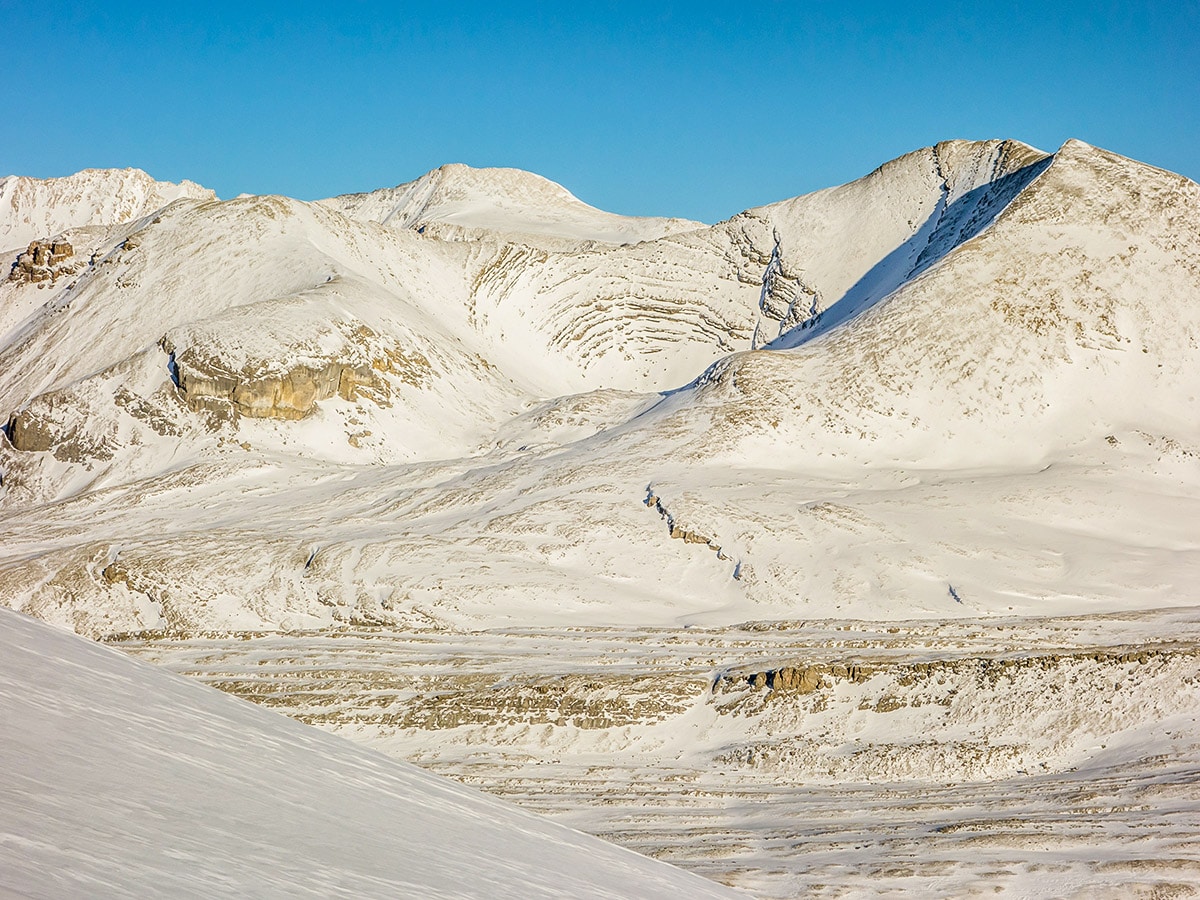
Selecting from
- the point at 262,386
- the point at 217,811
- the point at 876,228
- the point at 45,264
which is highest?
the point at 876,228

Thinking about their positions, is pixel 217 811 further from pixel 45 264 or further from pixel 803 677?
pixel 45 264

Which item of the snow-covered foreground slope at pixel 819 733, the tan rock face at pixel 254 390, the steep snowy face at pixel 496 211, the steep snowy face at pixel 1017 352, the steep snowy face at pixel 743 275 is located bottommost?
the snow-covered foreground slope at pixel 819 733

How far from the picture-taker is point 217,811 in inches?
199

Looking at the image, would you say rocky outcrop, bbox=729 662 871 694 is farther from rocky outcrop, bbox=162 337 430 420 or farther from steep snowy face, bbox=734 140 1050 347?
steep snowy face, bbox=734 140 1050 347

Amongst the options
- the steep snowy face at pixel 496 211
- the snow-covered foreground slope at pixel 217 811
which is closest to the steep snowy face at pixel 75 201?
the steep snowy face at pixel 496 211

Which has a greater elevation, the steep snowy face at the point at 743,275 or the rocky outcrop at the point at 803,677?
the steep snowy face at the point at 743,275

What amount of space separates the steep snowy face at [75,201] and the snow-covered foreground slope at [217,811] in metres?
114

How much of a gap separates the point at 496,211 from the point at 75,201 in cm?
4410

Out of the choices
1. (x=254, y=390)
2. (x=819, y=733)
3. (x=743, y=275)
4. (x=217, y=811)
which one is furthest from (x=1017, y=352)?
(x=217, y=811)

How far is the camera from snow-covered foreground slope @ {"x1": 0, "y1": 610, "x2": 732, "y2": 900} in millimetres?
4148

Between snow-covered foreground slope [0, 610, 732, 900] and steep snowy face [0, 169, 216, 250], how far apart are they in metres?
114

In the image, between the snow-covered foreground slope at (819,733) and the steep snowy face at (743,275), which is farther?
the steep snowy face at (743,275)

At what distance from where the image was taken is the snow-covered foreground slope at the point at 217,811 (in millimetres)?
4148

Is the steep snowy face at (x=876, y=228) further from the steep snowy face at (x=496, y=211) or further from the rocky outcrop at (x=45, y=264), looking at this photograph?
the rocky outcrop at (x=45, y=264)
